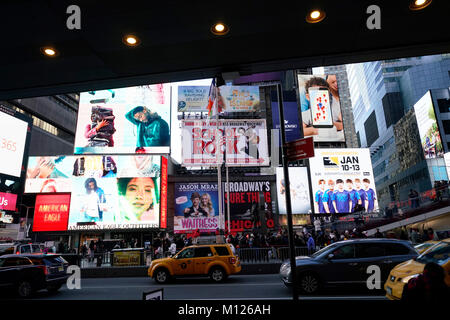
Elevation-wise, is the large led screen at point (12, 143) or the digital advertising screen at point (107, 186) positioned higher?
the large led screen at point (12, 143)

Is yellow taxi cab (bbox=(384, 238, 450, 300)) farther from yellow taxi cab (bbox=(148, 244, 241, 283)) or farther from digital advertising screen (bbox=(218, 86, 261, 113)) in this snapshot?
digital advertising screen (bbox=(218, 86, 261, 113))

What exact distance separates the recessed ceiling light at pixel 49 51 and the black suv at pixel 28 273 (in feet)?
29.2

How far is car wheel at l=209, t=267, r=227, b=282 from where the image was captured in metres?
12.7

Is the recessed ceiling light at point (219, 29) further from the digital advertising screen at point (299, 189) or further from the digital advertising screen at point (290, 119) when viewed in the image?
the digital advertising screen at point (290, 119)

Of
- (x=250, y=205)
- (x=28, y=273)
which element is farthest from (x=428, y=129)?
(x=28, y=273)

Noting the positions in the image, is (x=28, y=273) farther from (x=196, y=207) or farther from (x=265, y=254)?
(x=196, y=207)

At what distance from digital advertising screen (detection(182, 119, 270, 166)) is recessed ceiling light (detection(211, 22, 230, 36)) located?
19484mm

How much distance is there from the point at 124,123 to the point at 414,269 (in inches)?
1584

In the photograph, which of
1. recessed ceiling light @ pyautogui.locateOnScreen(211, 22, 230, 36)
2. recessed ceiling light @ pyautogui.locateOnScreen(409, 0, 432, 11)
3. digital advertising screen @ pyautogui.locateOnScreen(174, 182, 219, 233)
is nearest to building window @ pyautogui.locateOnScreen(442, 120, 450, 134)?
digital advertising screen @ pyautogui.locateOnScreen(174, 182, 219, 233)

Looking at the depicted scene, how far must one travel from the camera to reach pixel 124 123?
4159cm

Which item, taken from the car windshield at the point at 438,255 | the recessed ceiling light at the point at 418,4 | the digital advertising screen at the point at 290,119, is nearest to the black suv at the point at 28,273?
the car windshield at the point at 438,255

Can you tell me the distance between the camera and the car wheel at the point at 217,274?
12727 mm

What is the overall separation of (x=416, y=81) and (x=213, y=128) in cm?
8186
